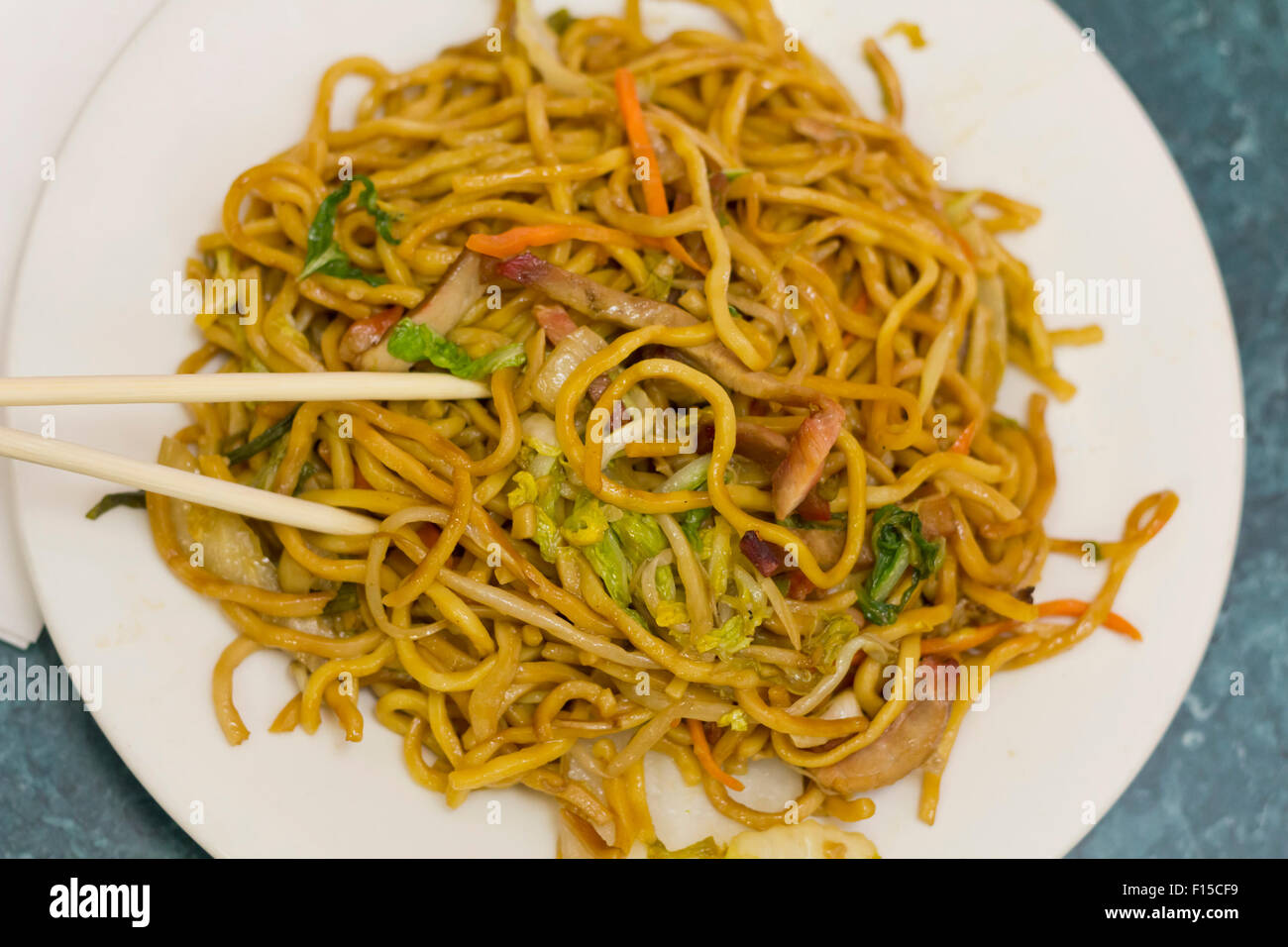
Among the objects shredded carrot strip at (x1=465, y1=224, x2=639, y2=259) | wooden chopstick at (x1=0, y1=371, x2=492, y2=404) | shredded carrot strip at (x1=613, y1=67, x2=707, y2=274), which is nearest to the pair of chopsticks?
wooden chopstick at (x1=0, y1=371, x2=492, y2=404)

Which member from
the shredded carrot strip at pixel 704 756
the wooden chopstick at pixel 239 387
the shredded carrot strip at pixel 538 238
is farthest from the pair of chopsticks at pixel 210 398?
the shredded carrot strip at pixel 704 756

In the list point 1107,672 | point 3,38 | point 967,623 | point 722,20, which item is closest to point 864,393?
point 967,623

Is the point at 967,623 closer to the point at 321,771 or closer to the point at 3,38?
the point at 321,771

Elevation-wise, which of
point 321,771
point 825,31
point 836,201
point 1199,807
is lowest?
point 1199,807

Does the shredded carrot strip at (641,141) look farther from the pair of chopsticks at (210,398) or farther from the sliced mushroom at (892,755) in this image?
the sliced mushroom at (892,755)

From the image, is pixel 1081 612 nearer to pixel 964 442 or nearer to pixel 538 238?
pixel 964 442
